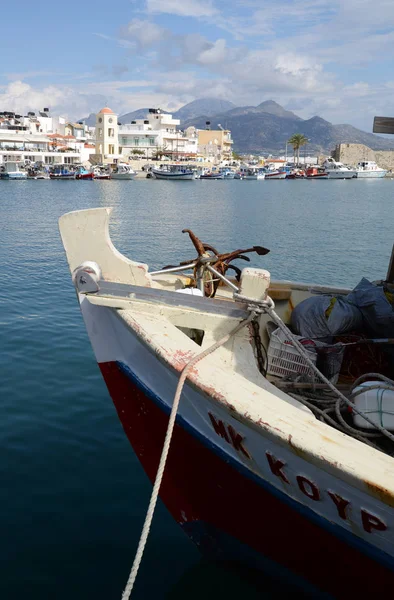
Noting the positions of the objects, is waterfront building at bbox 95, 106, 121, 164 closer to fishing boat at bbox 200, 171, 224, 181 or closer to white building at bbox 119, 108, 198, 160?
white building at bbox 119, 108, 198, 160

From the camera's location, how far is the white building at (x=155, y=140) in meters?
119

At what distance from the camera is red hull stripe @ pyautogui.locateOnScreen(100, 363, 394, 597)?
337 centimetres

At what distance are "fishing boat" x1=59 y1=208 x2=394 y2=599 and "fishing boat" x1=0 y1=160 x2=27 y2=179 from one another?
3385 inches

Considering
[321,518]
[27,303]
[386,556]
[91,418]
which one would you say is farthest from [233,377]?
[27,303]

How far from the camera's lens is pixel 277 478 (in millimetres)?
3469

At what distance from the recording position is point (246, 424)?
10.9 ft

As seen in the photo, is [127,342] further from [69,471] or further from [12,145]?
[12,145]

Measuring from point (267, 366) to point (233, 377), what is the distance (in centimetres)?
124

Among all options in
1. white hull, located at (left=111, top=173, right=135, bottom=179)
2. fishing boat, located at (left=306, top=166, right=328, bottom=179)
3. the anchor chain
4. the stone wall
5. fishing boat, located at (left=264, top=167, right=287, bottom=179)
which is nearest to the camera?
the anchor chain

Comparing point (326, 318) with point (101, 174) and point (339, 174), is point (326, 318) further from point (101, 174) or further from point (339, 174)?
point (339, 174)

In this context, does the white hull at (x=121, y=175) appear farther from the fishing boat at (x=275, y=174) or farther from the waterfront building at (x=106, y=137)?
the fishing boat at (x=275, y=174)

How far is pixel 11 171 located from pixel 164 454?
92.4 metres

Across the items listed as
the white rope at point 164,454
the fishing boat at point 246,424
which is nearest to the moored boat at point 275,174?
the fishing boat at point 246,424

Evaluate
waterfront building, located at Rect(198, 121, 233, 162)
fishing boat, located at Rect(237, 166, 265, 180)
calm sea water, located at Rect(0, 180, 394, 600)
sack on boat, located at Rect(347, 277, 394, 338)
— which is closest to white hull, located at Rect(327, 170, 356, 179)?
fishing boat, located at Rect(237, 166, 265, 180)
